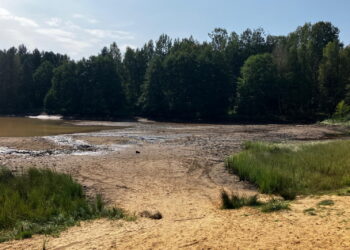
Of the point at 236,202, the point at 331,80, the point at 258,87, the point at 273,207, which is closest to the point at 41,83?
the point at 258,87

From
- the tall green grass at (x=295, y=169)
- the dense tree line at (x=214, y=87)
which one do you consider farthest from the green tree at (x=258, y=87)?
the tall green grass at (x=295, y=169)

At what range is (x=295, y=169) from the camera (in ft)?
50.5

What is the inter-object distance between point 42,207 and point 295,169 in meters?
10.3

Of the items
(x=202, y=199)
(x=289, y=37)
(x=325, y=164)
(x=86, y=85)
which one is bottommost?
(x=202, y=199)

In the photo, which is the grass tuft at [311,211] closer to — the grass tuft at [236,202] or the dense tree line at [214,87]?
the grass tuft at [236,202]

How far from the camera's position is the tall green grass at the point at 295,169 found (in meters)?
13.2

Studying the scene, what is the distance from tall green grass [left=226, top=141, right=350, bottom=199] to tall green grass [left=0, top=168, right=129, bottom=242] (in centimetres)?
610

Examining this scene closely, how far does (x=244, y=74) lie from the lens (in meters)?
69.2

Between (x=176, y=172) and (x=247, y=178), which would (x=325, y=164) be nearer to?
(x=247, y=178)

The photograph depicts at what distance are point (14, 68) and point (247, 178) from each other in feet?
260

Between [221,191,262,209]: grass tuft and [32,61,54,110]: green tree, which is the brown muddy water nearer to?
[221,191,262,209]: grass tuft

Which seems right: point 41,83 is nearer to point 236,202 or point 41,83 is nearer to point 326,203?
point 236,202

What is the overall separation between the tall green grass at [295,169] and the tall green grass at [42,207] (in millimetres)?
6097

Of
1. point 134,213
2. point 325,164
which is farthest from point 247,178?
point 134,213
